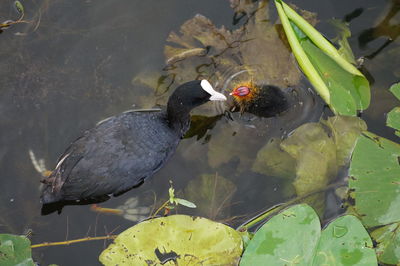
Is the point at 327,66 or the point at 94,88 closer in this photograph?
the point at 327,66

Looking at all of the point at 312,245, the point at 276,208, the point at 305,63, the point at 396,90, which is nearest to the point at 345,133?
the point at 396,90

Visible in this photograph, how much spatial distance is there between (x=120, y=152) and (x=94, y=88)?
2.79 ft

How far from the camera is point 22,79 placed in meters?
3.95

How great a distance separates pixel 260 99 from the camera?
372 cm

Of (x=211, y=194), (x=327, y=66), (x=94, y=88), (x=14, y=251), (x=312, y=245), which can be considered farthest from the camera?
(x=94, y=88)

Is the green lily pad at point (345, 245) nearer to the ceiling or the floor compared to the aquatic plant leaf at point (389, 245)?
nearer to the ceiling

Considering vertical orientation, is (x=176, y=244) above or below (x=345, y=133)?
below

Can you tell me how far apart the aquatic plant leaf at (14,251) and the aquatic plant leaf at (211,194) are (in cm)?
114

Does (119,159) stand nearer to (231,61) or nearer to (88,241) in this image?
(88,241)

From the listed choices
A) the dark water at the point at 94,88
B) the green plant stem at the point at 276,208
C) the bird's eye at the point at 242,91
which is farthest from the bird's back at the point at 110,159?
the green plant stem at the point at 276,208

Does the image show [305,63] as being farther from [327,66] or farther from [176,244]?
[176,244]

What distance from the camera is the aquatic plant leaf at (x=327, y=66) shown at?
3418 millimetres

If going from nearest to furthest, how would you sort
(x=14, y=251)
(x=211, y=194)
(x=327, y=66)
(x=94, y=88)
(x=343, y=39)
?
(x=14, y=251)
(x=327, y=66)
(x=211, y=194)
(x=343, y=39)
(x=94, y=88)

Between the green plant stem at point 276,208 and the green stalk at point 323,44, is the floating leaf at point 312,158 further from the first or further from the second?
the green stalk at point 323,44
